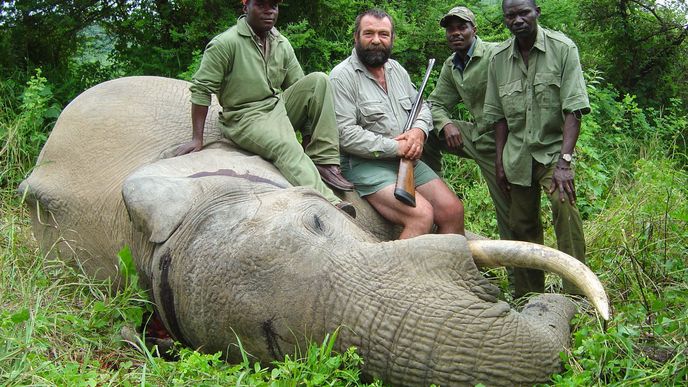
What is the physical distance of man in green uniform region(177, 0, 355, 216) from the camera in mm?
5535

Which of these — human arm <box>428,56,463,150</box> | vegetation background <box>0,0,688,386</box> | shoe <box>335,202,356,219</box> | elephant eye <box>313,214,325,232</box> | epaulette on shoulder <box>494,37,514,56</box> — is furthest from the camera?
human arm <box>428,56,463,150</box>

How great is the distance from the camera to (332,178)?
5.84 meters

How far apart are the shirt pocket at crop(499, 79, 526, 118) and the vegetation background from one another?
109 cm

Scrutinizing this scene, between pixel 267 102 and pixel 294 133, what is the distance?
0.26 metres

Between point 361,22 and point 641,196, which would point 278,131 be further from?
Result: point 641,196

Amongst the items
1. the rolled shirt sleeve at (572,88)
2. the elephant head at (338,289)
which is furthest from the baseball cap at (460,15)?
the elephant head at (338,289)

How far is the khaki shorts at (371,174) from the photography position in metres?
5.88

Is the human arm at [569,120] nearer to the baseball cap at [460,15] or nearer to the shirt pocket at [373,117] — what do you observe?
Answer: the baseball cap at [460,15]

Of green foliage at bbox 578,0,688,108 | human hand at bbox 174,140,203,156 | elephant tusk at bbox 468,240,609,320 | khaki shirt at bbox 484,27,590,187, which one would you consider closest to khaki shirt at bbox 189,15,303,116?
human hand at bbox 174,140,203,156

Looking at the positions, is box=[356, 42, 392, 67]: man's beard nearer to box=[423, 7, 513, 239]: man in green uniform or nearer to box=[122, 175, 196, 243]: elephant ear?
box=[423, 7, 513, 239]: man in green uniform

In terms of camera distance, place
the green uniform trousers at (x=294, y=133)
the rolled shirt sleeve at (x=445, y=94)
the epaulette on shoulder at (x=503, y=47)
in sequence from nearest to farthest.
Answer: the green uniform trousers at (x=294, y=133) → the epaulette on shoulder at (x=503, y=47) → the rolled shirt sleeve at (x=445, y=94)

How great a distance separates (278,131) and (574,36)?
5.24m

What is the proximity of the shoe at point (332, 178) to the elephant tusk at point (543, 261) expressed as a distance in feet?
5.11

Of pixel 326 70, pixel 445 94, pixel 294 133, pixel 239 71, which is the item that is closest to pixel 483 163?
pixel 445 94
